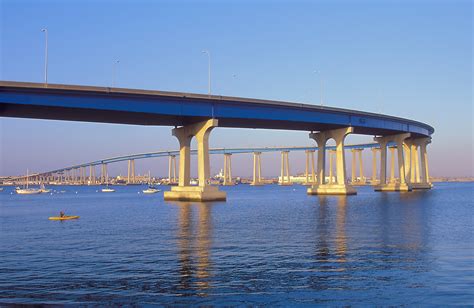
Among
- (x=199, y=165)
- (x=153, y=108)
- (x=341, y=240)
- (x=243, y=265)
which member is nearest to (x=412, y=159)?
(x=199, y=165)

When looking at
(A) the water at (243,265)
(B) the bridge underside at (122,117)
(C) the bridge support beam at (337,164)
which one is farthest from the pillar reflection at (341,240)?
(C) the bridge support beam at (337,164)

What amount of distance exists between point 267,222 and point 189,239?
16.2 metres

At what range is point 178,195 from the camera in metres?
101

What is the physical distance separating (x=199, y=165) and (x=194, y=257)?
62470 mm

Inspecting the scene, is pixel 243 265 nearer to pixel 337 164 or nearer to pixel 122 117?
pixel 122 117

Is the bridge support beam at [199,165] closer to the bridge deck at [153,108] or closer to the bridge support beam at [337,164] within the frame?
the bridge deck at [153,108]

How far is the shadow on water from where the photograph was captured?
22.8 metres

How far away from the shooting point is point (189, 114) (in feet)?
290

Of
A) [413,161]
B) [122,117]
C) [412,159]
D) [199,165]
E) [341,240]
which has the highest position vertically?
[122,117]

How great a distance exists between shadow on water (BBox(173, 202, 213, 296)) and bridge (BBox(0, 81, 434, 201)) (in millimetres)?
31552

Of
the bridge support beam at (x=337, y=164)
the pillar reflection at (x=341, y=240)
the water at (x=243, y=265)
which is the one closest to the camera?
the water at (x=243, y=265)

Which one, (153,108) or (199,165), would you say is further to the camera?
(199,165)

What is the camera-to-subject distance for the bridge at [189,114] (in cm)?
7431

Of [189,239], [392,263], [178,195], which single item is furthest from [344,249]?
[178,195]
